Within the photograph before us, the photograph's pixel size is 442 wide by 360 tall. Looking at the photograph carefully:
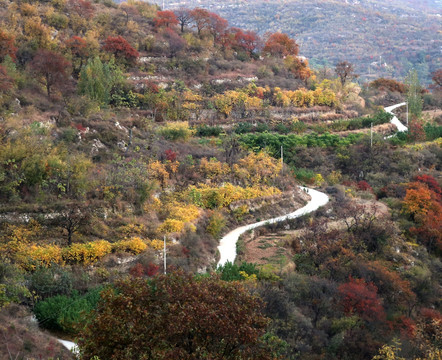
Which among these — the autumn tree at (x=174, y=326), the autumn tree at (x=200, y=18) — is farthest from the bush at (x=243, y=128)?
the autumn tree at (x=174, y=326)

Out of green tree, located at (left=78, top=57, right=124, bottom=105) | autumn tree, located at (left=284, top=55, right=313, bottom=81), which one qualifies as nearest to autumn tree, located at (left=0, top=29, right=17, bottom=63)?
green tree, located at (left=78, top=57, right=124, bottom=105)

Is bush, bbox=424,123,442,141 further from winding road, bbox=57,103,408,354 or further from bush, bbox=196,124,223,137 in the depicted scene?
bush, bbox=196,124,223,137

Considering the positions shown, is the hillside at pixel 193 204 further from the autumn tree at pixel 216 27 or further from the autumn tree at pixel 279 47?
the autumn tree at pixel 279 47

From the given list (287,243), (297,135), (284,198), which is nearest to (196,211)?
(287,243)

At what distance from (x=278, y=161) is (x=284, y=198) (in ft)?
14.9

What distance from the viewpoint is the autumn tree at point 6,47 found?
32062 mm

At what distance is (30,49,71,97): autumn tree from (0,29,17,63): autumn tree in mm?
1439

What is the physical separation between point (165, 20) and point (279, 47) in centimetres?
1212

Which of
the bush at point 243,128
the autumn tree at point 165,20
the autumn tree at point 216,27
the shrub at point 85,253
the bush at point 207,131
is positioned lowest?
the bush at point 243,128

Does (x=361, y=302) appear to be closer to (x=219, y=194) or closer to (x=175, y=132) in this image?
(x=219, y=194)

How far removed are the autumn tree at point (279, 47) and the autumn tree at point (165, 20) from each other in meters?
9.87

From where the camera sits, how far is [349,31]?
123m

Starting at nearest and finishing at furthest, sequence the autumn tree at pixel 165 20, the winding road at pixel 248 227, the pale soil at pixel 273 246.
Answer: the winding road at pixel 248 227
the pale soil at pixel 273 246
the autumn tree at pixel 165 20

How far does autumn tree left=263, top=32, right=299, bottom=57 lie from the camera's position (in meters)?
54.0
